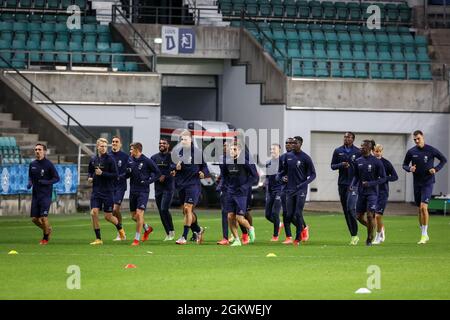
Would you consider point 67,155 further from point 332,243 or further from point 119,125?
point 332,243

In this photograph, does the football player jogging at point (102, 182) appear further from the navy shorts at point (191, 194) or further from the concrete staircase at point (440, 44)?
the concrete staircase at point (440, 44)

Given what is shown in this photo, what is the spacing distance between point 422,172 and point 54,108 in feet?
67.0

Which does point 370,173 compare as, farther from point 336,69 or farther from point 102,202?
point 336,69

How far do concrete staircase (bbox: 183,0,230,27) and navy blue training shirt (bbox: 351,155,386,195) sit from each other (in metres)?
24.1

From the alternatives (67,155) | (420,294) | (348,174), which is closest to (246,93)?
(67,155)

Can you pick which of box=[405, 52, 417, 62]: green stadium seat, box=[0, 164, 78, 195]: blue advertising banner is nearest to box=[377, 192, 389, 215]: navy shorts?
box=[0, 164, 78, 195]: blue advertising banner

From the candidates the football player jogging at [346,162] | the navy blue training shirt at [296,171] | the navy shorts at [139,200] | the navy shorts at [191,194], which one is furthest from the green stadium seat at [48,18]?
the navy blue training shirt at [296,171]

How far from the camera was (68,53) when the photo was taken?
4522cm

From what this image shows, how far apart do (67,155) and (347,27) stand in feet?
47.0

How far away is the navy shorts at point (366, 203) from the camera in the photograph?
26.2 metres

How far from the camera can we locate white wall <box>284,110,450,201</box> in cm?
4812

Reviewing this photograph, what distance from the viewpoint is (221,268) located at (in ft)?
68.9

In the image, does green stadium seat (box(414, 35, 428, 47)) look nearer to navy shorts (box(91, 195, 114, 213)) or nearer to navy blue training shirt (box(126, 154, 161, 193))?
navy blue training shirt (box(126, 154, 161, 193))

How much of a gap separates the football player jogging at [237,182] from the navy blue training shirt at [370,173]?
83.5 inches
